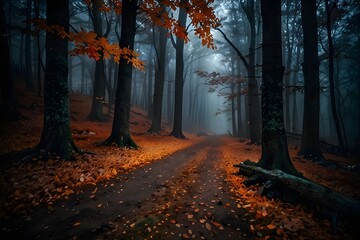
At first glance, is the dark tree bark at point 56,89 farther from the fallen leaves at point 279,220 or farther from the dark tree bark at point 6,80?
the dark tree bark at point 6,80

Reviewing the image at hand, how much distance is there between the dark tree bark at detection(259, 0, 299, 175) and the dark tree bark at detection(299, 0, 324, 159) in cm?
505

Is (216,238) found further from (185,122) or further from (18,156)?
(185,122)

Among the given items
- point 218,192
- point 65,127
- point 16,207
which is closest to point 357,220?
point 218,192

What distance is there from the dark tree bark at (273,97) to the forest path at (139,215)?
1946mm

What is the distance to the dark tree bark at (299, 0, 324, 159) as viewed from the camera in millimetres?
9500

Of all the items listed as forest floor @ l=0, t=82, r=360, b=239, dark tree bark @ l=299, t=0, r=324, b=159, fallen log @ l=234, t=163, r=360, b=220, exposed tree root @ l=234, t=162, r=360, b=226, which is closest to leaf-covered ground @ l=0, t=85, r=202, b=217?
forest floor @ l=0, t=82, r=360, b=239

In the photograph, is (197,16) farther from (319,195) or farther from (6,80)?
(6,80)

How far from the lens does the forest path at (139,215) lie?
306 cm

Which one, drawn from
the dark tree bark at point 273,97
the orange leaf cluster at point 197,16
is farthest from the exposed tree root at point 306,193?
the orange leaf cluster at point 197,16

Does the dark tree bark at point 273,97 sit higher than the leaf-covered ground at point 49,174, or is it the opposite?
the dark tree bark at point 273,97

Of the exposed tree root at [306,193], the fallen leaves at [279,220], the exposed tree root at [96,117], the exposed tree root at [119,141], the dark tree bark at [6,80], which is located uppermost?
the dark tree bark at [6,80]

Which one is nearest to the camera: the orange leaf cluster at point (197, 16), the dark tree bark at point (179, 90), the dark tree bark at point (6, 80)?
the orange leaf cluster at point (197, 16)

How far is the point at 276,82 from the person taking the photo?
5.80 metres

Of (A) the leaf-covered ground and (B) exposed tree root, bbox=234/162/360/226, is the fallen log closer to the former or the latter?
(B) exposed tree root, bbox=234/162/360/226
